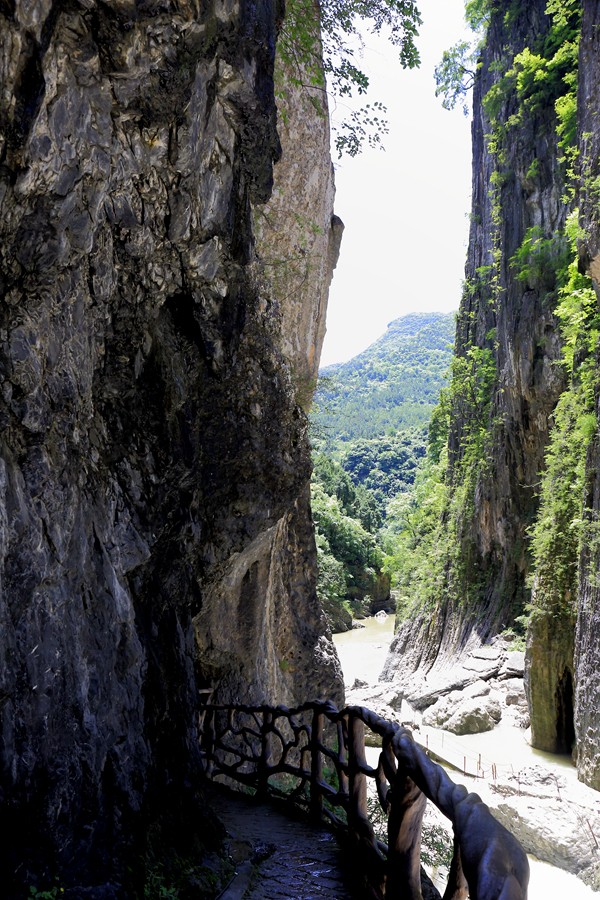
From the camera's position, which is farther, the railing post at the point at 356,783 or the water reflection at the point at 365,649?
the water reflection at the point at 365,649

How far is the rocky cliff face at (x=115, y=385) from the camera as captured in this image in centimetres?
344

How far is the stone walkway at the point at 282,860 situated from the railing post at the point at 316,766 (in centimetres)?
12

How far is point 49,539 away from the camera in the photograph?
363 centimetres

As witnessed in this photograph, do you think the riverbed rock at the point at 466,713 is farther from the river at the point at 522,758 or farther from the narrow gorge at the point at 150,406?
the narrow gorge at the point at 150,406

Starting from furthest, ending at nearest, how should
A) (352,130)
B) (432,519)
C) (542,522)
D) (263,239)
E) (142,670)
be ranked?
(432,519) < (542,522) < (352,130) < (263,239) < (142,670)

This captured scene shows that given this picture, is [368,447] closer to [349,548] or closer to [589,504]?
[349,548]

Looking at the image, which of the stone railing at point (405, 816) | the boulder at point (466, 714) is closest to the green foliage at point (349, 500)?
the boulder at point (466, 714)

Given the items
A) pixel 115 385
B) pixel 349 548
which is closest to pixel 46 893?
pixel 115 385

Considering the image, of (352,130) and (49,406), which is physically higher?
(352,130)

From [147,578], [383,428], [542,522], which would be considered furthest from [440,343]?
[147,578]

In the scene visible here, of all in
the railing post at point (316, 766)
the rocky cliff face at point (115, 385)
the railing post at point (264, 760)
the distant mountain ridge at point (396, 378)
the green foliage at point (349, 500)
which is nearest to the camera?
the rocky cliff face at point (115, 385)

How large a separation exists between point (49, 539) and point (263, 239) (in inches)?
252

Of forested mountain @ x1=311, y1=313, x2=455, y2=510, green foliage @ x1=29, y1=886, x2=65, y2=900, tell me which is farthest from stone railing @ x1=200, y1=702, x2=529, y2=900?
forested mountain @ x1=311, y1=313, x2=455, y2=510

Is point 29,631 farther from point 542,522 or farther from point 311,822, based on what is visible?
point 542,522
